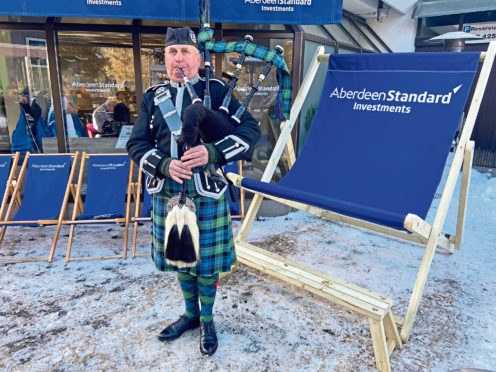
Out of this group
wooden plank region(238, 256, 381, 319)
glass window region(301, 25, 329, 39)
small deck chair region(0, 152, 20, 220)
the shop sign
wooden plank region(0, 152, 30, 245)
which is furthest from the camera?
the shop sign

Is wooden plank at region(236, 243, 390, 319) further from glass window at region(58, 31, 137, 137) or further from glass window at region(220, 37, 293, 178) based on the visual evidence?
glass window at region(58, 31, 137, 137)

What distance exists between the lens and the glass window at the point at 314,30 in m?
5.09

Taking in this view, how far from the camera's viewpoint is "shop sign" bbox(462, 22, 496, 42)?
753cm

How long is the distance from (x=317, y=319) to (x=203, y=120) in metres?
1.73

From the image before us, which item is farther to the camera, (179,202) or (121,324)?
(121,324)

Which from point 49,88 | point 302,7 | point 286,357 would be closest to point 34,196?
point 49,88

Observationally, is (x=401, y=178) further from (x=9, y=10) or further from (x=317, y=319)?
(x=9, y=10)

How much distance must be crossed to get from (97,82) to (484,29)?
26.2 feet

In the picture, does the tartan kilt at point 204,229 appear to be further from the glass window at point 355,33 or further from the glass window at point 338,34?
the glass window at point 355,33

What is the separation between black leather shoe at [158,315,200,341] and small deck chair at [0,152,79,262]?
1836 millimetres

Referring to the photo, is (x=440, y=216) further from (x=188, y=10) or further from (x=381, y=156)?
(x=188, y=10)

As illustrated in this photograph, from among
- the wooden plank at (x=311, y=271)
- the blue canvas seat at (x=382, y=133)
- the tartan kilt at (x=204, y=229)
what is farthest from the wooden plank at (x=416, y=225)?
the tartan kilt at (x=204, y=229)

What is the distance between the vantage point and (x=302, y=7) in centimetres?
396

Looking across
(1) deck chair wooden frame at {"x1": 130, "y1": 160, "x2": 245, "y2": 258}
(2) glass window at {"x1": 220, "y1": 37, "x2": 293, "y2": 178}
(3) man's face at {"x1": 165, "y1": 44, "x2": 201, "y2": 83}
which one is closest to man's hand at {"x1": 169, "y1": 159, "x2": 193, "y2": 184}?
(3) man's face at {"x1": 165, "y1": 44, "x2": 201, "y2": 83}
